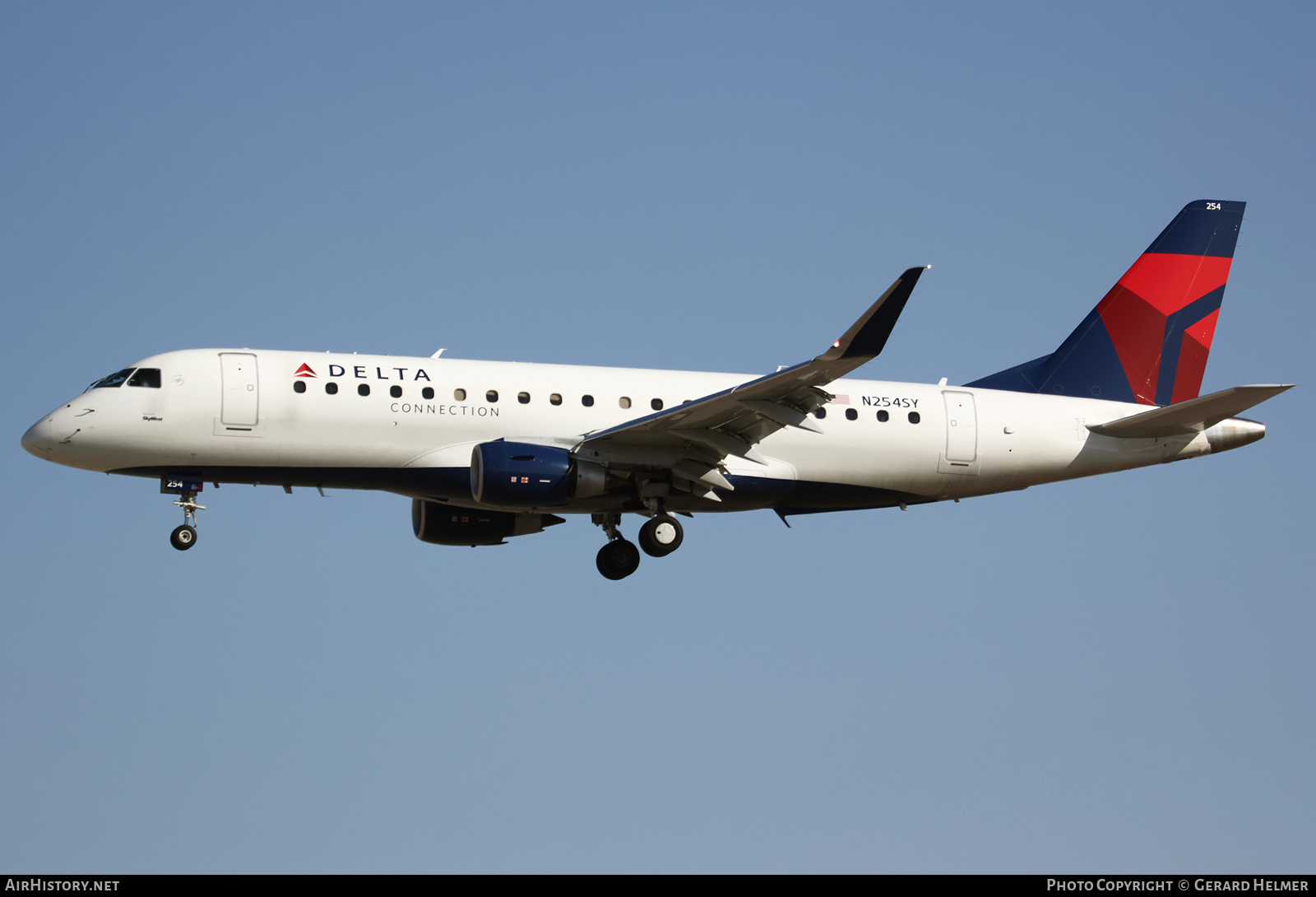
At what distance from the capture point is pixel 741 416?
31.4m

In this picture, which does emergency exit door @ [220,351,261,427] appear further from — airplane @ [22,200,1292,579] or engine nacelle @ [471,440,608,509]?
engine nacelle @ [471,440,608,509]

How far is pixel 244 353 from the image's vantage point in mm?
32469

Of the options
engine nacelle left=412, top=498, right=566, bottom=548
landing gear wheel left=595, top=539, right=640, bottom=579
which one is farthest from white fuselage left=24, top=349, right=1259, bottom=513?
engine nacelle left=412, top=498, right=566, bottom=548

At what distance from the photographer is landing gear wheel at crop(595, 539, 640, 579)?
35.0 metres

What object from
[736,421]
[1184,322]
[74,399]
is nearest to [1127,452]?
[1184,322]

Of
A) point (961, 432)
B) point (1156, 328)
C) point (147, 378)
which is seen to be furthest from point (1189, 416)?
point (147, 378)

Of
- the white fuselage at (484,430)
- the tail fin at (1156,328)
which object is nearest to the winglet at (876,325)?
the white fuselage at (484,430)

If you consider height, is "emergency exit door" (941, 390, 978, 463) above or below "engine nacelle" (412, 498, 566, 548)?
above

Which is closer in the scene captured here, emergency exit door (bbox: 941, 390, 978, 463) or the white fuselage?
the white fuselage

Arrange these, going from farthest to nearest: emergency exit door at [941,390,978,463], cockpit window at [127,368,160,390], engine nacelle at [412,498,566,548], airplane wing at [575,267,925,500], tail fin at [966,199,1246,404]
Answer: tail fin at [966,199,1246,404] < engine nacelle at [412,498,566,548] < emergency exit door at [941,390,978,463] < cockpit window at [127,368,160,390] < airplane wing at [575,267,925,500]

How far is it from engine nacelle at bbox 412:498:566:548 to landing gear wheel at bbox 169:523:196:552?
5.36m

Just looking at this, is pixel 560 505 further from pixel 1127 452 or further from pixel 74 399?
pixel 1127 452
